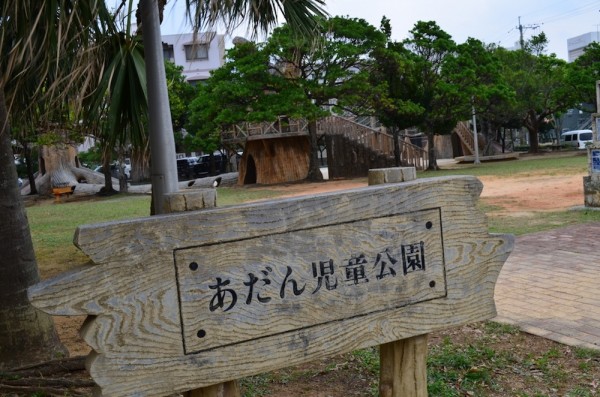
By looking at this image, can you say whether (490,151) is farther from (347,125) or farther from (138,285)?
(138,285)

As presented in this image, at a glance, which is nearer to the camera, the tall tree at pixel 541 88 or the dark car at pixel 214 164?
the tall tree at pixel 541 88

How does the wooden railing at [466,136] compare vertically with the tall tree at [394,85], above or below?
below

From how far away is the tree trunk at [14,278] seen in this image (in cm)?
402

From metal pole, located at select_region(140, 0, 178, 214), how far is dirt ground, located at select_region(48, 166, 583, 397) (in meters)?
1.40

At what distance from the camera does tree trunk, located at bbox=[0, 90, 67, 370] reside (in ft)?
13.2

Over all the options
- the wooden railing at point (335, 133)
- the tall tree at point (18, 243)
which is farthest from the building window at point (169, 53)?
the tall tree at point (18, 243)

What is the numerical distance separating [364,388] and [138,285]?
6.18 ft

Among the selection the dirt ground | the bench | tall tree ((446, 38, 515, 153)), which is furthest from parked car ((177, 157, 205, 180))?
tall tree ((446, 38, 515, 153))

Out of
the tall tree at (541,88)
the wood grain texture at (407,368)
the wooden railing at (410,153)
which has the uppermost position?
the tall tree at (541,88)

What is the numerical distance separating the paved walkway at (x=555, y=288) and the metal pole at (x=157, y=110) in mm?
2985

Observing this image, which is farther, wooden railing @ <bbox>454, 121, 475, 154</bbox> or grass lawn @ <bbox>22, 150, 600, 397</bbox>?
wooden railing @ <bbox>454, 121, 475, 154</bbox>

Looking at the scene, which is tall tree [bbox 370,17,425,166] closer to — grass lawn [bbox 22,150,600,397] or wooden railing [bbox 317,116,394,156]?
wooden railing [bbox 317,116,394,156]

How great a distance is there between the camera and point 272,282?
2.38 meters

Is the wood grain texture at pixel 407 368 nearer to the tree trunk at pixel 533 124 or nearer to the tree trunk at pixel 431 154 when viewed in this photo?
the tree trunk at pixel 431 154
